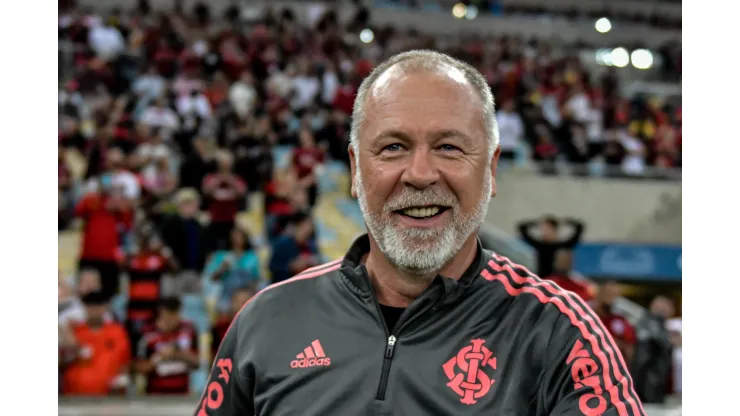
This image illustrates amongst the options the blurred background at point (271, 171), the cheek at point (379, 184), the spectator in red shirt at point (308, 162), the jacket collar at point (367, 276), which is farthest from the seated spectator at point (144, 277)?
the cheek at point (379, 184)

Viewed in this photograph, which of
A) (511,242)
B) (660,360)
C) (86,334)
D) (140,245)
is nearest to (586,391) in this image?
(86,334)

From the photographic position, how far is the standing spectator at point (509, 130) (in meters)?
14.2

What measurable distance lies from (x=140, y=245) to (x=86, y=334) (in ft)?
5.46

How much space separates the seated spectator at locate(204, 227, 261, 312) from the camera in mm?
8562

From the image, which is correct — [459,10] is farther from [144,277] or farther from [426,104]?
[426,104]

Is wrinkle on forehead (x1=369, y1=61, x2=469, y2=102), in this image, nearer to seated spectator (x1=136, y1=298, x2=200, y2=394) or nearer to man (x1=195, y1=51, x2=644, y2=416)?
man (x1=195, y1=51, x2=644, y2=416)

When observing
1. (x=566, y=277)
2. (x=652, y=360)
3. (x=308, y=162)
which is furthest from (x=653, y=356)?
(x=308, y=162)

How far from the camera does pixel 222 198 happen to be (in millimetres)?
10156

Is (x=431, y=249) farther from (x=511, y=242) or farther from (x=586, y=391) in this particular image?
(x=511, y=242)

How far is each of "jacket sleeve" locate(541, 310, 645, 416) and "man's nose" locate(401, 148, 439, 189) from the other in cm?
47

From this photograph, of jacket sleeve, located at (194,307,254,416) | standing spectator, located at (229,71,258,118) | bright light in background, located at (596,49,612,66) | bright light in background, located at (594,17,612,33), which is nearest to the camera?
jacket sleeve, located at (194,307,254,416)

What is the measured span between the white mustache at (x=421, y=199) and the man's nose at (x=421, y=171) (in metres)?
0.03

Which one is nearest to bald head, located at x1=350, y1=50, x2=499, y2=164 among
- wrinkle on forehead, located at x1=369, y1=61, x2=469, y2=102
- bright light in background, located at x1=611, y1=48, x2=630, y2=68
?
wrinkle on forehead, located at x1=369, y1=61, x2=469, y2=102

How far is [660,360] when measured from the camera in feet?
26.8
